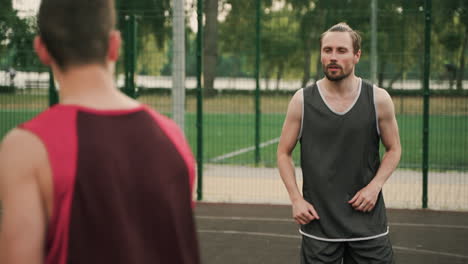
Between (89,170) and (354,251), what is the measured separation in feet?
9.12

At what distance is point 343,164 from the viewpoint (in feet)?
14.1

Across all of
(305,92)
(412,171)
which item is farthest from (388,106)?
(412,171)

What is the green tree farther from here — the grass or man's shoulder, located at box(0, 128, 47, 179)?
man's shoulder, located at box(0, 128, 47, 179)

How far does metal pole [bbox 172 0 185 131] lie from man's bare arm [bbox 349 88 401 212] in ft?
21.9

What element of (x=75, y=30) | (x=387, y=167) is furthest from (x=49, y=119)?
(x=387, y=167)

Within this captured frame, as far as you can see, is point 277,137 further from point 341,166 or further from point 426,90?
point 341,166

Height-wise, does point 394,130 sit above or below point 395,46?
below

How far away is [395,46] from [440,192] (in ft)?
7.73

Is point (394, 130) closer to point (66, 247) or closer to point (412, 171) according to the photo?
point (66, 247)

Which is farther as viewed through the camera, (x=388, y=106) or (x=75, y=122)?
(x=388, y=106)

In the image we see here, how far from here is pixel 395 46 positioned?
1111cm

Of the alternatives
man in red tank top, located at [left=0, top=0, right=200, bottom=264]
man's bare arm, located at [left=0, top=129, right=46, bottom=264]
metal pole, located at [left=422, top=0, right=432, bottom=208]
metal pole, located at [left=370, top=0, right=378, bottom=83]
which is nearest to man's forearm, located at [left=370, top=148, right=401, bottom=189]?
man in red tank top, located at [left=0, top=0, right=200, bottom=264]

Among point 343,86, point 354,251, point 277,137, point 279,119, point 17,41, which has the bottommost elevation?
point 277,137

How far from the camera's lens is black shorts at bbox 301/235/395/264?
14.0 ft
